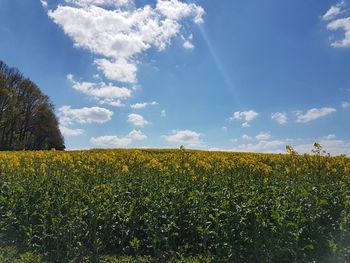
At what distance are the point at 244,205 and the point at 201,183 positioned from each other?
169 centimetres

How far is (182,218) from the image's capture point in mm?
6770

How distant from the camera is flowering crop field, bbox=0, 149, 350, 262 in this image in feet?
19.1

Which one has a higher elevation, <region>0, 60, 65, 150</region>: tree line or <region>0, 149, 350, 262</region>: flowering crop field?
<region>0, 60, 65, 150</region>: tree line

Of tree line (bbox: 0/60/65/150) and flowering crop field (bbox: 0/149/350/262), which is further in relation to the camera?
tree line (bbox: 0/60/65/150)

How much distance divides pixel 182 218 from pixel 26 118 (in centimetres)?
5043

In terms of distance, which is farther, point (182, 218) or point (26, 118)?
point (26, 118)

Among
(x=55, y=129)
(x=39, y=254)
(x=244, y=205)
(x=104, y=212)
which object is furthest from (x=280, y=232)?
(x=55, y=129)

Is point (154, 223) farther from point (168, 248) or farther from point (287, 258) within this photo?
point (287, 258)

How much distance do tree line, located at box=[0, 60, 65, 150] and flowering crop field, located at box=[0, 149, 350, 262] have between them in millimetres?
42579

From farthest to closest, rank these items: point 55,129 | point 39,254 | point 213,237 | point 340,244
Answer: point 55,129 → point 39,254 → point 213,237 → point 340,244

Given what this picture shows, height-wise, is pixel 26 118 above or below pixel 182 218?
above

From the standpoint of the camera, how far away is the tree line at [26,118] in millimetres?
48125

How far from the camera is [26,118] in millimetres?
52594

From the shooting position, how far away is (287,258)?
566cm
